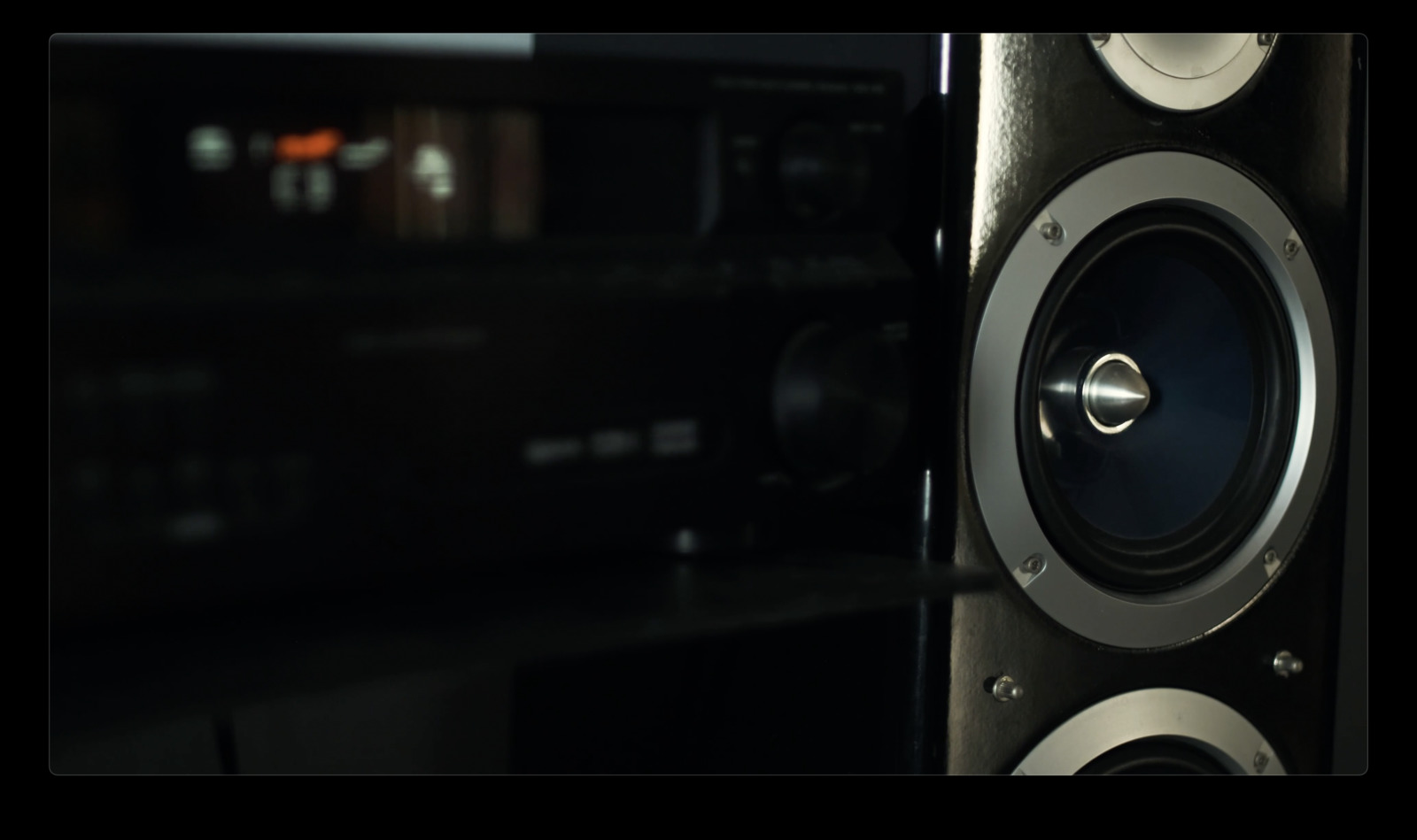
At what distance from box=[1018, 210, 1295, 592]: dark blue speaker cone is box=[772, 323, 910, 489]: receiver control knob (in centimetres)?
13

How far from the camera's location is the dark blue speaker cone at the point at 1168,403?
2.44 feet

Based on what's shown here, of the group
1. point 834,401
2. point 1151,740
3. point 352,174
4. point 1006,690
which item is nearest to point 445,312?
point 352,174

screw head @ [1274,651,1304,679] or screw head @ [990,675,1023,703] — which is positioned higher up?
screw head @ [990,675,1023,703]

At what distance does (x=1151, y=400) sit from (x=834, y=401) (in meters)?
0.27

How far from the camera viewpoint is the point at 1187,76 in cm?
73

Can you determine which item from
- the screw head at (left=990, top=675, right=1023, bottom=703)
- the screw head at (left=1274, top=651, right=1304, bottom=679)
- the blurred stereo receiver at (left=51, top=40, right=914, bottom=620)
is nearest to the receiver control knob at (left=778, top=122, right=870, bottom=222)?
the blurred stereo receiver at (left=51, top=40, right=914, bottom=620)

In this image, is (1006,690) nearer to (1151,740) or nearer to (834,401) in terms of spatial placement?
(1151,740)

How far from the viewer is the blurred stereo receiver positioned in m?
0.52

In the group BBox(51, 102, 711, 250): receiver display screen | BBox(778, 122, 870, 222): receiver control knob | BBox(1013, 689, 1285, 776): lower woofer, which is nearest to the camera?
BBox(51, 102, 711, 250): receiver display screen

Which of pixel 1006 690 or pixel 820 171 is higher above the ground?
pixel 820 171

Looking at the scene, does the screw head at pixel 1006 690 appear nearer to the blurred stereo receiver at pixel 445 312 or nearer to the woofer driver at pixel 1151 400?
the woofer driver at pixel 1151 400

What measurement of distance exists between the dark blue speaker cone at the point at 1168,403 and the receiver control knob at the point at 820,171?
0.17 meters

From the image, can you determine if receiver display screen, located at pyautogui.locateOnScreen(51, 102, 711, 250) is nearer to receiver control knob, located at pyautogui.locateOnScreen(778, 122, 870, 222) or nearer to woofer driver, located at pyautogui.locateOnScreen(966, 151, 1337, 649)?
receiver control knob, located at pyautogui.locateOnScreen(778, 122, 870, 222)

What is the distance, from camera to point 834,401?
639 mm
